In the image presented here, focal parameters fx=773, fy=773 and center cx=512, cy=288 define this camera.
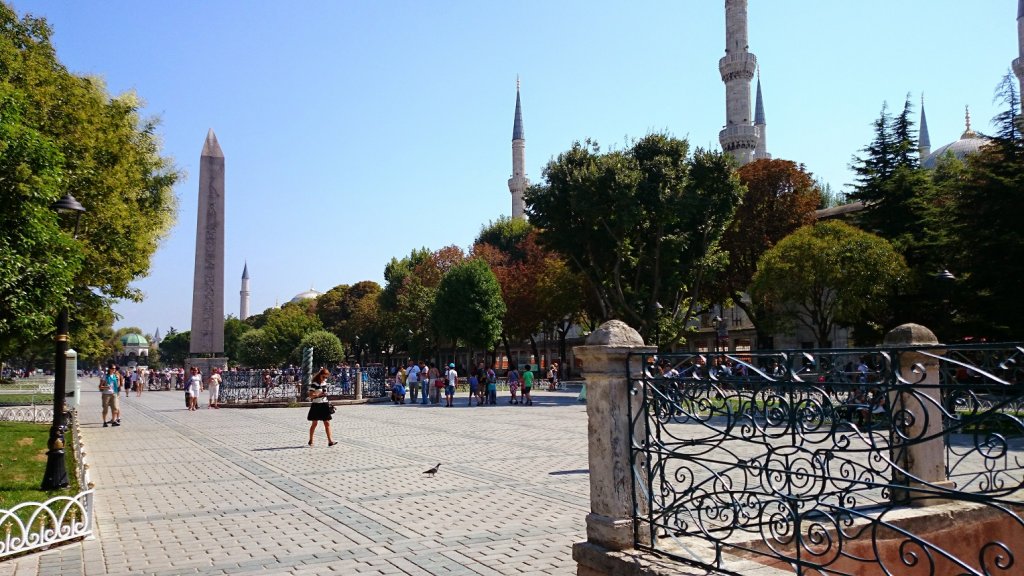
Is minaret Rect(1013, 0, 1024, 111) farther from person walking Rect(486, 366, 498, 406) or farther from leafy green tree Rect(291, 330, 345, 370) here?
leafy green tree Rect(291, 330, 345, 370)

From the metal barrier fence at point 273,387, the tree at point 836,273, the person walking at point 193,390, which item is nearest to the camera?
the person walking at point 193,390

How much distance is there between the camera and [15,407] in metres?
23.6

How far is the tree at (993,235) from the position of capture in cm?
1936

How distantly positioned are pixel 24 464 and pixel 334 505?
7167 millimetres

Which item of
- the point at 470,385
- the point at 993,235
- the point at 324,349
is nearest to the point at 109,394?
the point at 470,385

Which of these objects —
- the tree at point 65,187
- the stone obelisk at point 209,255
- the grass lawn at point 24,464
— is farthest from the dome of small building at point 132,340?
the grass lawn at point 24,464

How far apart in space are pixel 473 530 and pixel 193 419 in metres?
18.5

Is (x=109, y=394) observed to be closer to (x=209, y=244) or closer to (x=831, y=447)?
(x=209, y=244)

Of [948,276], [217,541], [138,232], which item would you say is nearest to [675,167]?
[948,276]

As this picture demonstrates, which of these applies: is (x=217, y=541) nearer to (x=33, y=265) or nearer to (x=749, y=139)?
(x=33, y=265)

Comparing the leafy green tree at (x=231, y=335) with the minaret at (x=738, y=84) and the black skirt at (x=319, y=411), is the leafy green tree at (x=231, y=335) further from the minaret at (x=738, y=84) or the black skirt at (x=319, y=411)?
the black skirt at (x=319, y=411)

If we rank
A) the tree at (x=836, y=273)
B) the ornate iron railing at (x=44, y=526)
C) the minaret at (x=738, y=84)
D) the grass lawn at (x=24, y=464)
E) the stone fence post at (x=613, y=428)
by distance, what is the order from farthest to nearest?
the minaret at (x=738, y=84) < the tree at (x=836, y=273) < the grass lawn at (x=24, y=464) < the ornate iron railing at (x=44, y=526) < the stone fence post at (x=613, y=428)

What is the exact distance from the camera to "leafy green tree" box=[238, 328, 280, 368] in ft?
235

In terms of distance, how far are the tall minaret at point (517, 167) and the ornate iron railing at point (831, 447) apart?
7448 centimetres
